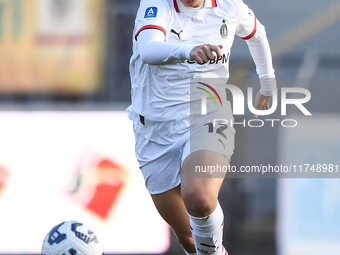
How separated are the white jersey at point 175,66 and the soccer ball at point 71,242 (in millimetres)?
570

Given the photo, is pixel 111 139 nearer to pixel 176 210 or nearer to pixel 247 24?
pixel 176 210

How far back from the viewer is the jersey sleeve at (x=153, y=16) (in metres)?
2.29

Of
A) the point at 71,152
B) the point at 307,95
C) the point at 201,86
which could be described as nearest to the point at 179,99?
the point at 201,86

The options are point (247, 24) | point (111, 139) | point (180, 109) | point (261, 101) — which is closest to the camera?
point (180, 109)

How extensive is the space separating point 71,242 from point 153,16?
43.5 inches

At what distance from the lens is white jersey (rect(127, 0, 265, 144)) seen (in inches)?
93.7

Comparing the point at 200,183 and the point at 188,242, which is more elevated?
the point at 200,183

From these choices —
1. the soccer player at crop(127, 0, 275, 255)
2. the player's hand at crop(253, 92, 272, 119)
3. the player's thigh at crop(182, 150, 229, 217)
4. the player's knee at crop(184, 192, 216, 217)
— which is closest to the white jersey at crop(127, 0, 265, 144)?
the soccer player at crop(127, 0, 275, 255)

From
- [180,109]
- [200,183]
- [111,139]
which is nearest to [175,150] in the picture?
[180,109]

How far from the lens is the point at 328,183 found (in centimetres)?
469

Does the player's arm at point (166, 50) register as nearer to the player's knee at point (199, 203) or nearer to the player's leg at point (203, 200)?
the player's leg at point (203, 200)

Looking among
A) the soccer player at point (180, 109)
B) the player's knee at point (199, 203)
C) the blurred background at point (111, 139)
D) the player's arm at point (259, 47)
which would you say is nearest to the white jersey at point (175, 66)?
the soccer player at point (180, 109)

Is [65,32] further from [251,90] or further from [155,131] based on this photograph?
[155,131]

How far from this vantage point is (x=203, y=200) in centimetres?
212
